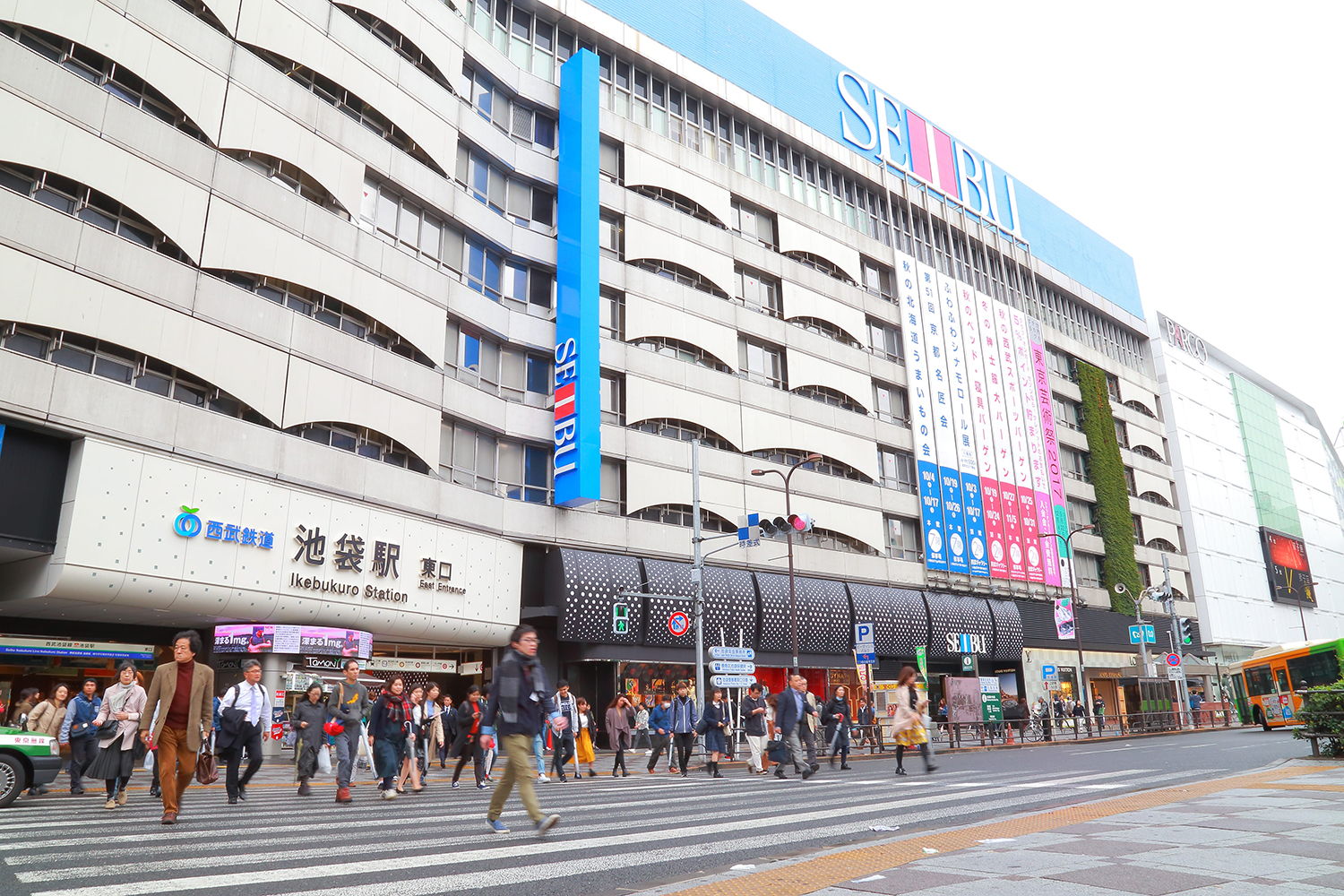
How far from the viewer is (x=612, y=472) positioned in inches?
1251

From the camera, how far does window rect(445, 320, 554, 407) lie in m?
28.8

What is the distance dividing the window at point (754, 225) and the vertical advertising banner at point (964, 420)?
11688 millimetres

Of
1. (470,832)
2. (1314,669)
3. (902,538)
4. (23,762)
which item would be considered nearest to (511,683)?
(470,832)

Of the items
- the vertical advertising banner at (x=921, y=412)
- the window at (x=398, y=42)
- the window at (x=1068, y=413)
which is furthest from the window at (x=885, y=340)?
the window at (x=398, y=42)

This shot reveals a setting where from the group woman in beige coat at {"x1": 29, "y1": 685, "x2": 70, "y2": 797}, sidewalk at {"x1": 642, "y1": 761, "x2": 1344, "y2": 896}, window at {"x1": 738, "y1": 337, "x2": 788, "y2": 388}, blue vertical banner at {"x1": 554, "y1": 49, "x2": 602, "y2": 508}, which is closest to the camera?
sidewalk at {"x1": 642, "y1": 761, "x2": 1344, "y2": 896}

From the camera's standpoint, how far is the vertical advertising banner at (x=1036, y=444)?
48.2m

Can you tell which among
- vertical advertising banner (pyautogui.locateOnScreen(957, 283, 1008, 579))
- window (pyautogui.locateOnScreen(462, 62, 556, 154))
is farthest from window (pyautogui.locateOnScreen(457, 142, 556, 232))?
vertical advertising banner (pyautogui.locateOnScreen(957, 283, 1008, 579))

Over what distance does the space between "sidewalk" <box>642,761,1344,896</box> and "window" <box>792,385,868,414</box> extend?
30811 millimetres

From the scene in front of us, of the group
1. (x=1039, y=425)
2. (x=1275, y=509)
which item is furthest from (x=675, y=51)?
(x=1275, y=509)

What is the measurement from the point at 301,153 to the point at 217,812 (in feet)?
62.9

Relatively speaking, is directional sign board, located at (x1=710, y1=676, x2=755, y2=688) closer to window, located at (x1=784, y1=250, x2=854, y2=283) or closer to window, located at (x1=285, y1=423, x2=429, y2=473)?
window, located at (x1=285, y1=423, x2=429, y2=473)

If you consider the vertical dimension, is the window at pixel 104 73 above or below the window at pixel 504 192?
below

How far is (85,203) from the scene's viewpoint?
19.9m

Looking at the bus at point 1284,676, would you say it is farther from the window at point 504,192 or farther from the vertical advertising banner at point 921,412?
the window at point 504,192
